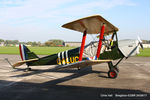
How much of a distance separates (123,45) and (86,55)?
228cm

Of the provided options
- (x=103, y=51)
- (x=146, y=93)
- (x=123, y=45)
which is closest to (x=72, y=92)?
(x=146, y=93)

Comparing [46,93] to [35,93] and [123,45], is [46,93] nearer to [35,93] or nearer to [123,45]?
[35,93]

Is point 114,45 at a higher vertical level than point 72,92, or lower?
higher

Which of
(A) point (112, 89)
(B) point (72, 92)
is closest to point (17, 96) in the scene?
(B) point (72, 92)

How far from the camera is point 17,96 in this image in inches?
196

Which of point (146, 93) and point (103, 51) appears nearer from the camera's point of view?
point (146, 93)

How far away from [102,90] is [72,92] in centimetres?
130

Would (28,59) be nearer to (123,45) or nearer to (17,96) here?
(17,96)

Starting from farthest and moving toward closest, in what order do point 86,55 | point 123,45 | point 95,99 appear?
point 86,55
point 123,45
point 95,99

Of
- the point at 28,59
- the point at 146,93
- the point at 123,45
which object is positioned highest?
the point at 123,45

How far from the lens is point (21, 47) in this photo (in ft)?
32.0

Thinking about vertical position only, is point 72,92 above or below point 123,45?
below

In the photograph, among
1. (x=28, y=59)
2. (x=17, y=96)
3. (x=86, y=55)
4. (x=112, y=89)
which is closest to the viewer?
(x=17, y=96)

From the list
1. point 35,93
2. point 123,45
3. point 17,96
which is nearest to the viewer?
point 17,96
